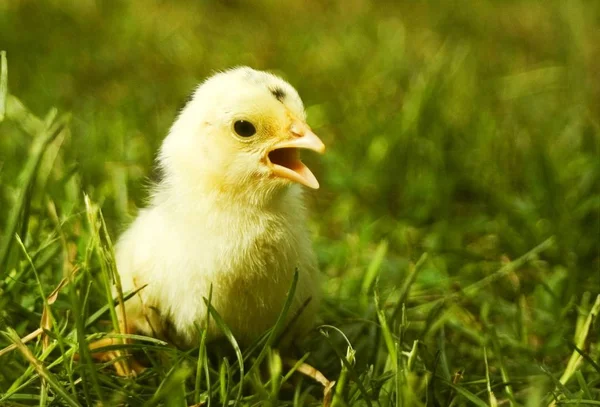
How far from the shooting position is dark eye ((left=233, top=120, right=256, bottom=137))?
1.88 meters

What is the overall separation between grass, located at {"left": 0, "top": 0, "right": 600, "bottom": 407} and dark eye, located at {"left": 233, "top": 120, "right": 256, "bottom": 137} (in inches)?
16.1

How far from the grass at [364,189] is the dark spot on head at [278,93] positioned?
533 millimetres

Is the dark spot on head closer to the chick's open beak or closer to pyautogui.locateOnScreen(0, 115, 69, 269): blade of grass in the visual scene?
the chick's open beak

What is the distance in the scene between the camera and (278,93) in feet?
6.24

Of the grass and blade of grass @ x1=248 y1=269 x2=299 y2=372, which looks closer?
blade of grass @ x1=248 y1=269 x2=299 y2=372

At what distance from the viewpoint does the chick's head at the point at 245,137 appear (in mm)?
1863

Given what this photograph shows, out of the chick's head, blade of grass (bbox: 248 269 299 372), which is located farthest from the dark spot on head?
blade of grass (bbox: 248 269 299 372)

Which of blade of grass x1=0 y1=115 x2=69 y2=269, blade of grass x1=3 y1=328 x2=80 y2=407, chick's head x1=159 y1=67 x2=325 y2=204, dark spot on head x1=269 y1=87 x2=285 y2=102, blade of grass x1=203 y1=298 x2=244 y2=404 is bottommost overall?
blade of grass x1=3 y1=328 x2=80 y2=407

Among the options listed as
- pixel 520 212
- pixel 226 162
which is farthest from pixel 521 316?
pixel 226 162

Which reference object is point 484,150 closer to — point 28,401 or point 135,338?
point 135,338

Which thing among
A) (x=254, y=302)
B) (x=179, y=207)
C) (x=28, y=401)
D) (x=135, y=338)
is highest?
(x=179, y=207)

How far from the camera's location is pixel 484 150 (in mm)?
3227

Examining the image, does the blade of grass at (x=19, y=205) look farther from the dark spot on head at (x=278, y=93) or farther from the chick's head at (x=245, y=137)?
the dark spot on head at (x=278, y=93)

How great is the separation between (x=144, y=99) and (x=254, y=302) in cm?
214
